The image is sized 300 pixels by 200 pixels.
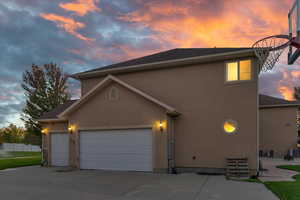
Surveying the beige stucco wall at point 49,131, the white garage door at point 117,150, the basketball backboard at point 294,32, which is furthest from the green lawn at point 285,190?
the beige stucco wall at point 49,131

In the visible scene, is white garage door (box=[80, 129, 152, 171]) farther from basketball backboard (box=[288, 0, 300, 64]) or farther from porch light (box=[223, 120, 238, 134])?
basketball backboard (box=[288, 0, 300, 64])

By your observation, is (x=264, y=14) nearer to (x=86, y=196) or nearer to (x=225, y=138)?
(x=225, y=138)

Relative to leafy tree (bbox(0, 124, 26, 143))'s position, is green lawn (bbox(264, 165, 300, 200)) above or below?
above

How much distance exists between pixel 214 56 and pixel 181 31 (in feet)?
15.6

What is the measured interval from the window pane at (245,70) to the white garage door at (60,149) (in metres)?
11.1

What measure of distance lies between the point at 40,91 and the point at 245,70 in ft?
82.8

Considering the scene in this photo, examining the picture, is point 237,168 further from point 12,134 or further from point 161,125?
point 12,134

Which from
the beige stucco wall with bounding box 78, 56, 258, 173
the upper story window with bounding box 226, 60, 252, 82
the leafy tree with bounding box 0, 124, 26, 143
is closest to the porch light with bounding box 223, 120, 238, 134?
the beige stucco wall with bounding box 78, 56, 258, 173

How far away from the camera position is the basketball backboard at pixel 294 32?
6873 millimetres

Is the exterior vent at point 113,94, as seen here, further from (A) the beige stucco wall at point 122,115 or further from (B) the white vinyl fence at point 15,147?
(B) the white vinyl fence at point 15,147

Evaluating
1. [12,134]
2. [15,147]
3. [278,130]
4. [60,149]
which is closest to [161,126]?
[60,149]

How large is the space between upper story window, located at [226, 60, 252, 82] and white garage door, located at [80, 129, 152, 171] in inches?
194

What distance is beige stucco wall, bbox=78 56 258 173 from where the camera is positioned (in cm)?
984

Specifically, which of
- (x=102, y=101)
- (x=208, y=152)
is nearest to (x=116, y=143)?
(x=102, y=101)
